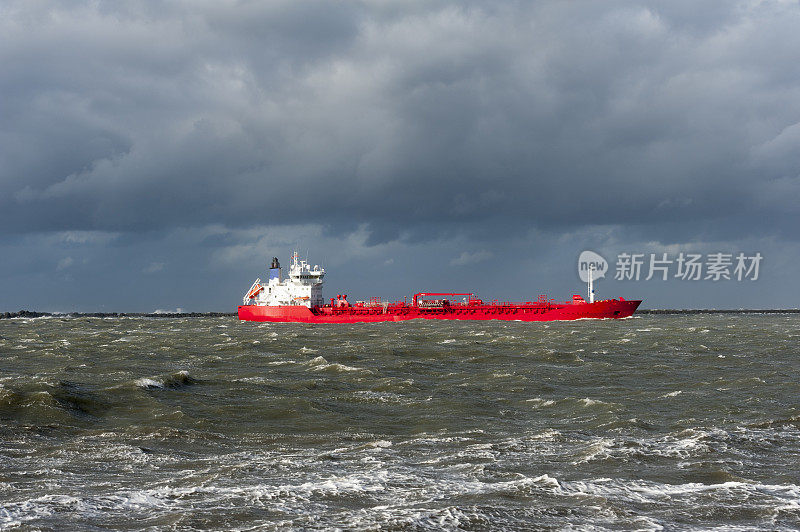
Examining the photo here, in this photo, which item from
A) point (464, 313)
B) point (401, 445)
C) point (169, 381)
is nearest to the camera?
point (401, 445)

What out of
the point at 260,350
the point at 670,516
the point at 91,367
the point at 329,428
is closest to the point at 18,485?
the point at 329,428

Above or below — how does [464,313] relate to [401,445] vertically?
above

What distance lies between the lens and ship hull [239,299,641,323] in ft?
293

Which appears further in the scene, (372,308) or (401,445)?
(372,308)

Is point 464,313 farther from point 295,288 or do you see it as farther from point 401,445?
point 401,445

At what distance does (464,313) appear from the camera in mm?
92375

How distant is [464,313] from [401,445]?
75088 millimetres

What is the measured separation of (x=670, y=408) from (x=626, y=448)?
288 inches

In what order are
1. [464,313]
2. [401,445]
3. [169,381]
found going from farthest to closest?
1. [464,313]
2. [169,381]
3. [401,445]

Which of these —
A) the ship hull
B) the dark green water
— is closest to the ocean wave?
the dark green water

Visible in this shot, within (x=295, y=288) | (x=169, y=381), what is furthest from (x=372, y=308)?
(x=169, y=381)

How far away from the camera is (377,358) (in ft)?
127

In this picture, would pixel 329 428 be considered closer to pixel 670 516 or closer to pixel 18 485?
pixel 18 485

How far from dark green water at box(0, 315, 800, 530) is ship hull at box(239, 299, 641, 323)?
172ft
